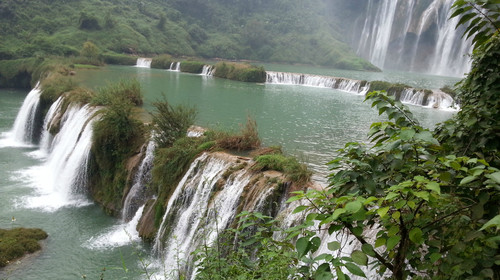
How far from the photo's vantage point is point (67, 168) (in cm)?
1361

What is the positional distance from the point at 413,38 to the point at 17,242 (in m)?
72.3

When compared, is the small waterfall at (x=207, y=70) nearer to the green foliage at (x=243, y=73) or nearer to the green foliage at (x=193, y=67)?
the green foliage at (x=193, y=67)

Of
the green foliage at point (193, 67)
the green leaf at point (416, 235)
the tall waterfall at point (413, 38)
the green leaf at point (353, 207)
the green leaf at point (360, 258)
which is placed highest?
the tall waterfall at point (413, 38)

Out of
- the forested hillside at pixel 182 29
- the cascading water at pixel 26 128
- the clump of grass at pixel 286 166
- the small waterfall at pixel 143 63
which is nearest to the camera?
the clump of grass at pixel 286 166

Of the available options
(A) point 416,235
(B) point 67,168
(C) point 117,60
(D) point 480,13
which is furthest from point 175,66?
(A) point 416,235

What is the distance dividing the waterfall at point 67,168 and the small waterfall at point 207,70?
22.1m

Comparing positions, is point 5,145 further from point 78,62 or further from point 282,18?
point 282,18

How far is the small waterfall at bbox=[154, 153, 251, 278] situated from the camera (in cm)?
794

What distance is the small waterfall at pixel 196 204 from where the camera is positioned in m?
7.94

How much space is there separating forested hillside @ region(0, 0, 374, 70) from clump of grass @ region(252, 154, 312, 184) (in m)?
35.9

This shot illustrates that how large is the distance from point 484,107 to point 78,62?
38.6m

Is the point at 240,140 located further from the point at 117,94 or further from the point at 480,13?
the point at 480,13

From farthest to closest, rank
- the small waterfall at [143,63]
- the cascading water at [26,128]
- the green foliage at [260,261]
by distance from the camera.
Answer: the small waterfall at [143,63] < the cascading water at [26,128] < the green foliage at [260,261]

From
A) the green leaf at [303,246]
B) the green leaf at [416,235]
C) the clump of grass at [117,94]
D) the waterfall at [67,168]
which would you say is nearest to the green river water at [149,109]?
the waterfall at [67,168]
